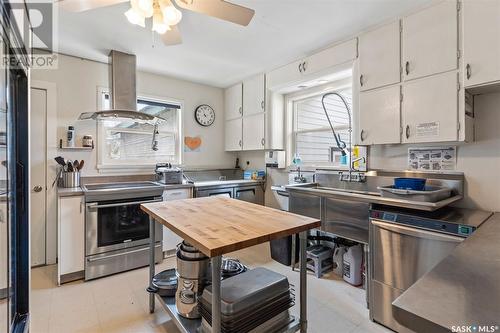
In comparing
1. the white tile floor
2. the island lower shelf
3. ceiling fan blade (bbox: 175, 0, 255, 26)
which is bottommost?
the white tile floor

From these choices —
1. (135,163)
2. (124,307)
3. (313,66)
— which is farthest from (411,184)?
(135,163)

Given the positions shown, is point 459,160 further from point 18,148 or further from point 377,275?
point 18,148

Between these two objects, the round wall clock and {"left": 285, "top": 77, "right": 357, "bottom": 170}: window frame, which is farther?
the round wall clock

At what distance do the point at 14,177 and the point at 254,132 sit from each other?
8.92ft

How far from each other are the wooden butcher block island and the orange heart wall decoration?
210cm

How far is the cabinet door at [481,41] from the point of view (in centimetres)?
167

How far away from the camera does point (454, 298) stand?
2.01 feet

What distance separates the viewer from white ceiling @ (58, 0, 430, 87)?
6.86 ft

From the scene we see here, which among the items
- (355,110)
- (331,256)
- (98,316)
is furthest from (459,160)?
(98,316)

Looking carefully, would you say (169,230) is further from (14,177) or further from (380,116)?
(380,116)

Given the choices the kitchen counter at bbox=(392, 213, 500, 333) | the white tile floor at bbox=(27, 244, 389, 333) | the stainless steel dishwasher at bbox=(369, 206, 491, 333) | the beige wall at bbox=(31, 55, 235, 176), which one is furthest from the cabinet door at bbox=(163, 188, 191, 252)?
the kitchen counter at bbox=(392, 213, 500, 333)

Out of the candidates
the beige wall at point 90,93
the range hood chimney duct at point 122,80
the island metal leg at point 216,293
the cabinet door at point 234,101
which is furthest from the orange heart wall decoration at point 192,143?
the island metal leg at point 216,293

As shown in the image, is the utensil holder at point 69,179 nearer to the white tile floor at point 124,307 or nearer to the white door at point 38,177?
the white door at point 38,177

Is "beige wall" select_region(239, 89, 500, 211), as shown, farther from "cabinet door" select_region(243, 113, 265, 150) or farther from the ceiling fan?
"cabinet door" select_region(243, 113, 265, 150)
